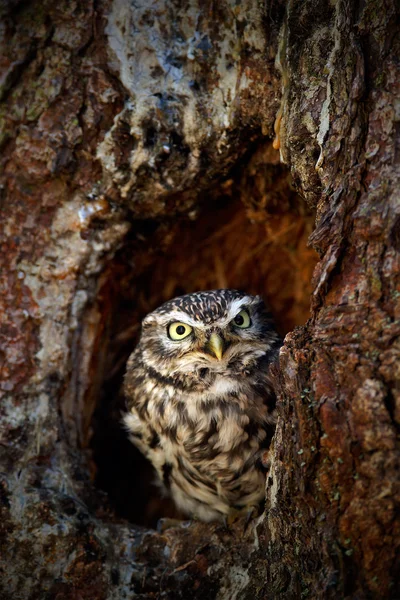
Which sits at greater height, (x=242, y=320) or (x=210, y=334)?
(x=242, y=320)

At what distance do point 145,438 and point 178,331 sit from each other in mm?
655

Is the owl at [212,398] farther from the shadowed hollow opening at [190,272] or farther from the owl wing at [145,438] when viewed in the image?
the shadowed hollow opening at [190,272]

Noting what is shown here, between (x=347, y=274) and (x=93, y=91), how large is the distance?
68.4 inches

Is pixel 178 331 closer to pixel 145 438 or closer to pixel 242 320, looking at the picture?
pixel 242 320

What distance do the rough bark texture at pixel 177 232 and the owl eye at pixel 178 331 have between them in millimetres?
586

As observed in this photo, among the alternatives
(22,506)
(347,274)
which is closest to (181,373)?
(22,506)

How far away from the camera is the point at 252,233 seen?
12.8 ft

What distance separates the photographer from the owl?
2582 millimetres

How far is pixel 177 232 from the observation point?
348 cm

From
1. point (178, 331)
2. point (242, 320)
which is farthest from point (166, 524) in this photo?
point (242, 320)

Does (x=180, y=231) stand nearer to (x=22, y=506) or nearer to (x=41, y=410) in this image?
(x=41, y=410)

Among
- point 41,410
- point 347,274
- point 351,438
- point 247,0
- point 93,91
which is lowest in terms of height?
point 41,410

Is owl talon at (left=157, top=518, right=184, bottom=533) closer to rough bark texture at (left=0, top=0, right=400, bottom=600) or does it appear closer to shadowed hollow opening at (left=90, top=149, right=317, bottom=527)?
rough bark texture at (left=0, top=0, right=400, bottom=600)

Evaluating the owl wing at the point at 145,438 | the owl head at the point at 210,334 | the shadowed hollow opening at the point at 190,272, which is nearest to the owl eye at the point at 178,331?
the owl head at the point at 210,334
